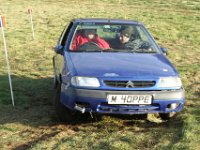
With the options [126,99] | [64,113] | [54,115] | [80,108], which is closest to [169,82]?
[126,99]

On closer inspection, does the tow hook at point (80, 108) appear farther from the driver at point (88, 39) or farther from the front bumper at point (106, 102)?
the driver at point (88, 39)

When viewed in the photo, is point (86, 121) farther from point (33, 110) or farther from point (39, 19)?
point (39, 19)

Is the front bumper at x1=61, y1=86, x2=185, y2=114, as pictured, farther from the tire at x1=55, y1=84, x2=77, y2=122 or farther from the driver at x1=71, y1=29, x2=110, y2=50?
the driver at x1=71, y1=29, x2=110, y2=50

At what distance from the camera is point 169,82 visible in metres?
5.88

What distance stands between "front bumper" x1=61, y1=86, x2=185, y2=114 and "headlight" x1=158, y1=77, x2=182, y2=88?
0.08 metres

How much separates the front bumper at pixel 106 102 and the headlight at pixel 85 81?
8 cm

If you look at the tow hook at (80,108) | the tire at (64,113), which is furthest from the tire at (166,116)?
the tow hook at (80,108)

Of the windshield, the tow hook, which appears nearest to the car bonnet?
the windshield

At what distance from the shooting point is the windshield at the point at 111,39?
6938mm

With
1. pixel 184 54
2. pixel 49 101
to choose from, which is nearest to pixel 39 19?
pixel 184 54

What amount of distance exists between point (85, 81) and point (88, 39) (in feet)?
5.33

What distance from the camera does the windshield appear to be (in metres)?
6.94

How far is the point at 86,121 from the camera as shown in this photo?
654 cm

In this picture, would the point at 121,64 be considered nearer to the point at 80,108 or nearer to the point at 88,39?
the point at 80,108
